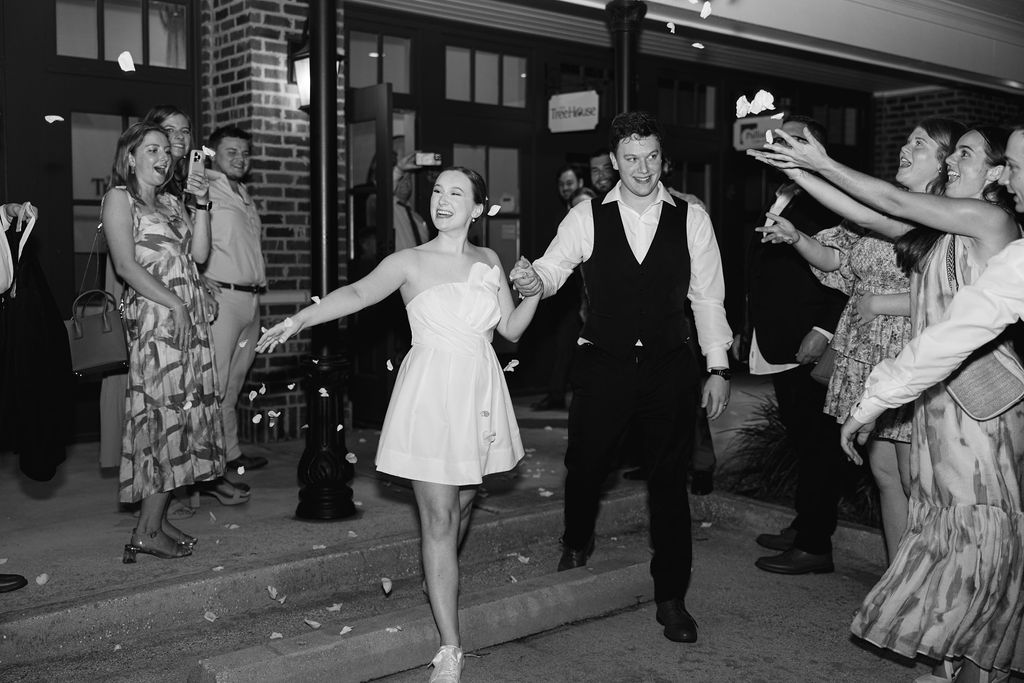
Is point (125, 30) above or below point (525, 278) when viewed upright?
above

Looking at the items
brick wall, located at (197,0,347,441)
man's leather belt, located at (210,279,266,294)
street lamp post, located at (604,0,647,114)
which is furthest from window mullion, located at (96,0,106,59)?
street lamp post, located at (604,0,647,114)

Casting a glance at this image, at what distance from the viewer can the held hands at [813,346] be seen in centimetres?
493

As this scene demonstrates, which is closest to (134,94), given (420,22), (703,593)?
(420,22)

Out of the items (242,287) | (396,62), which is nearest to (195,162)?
(242,287)

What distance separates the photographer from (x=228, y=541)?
5.14 m

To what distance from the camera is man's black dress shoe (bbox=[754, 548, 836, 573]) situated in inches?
206

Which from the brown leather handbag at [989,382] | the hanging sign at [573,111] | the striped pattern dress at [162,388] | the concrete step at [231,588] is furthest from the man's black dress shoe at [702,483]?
the hanging sign at [573,111]

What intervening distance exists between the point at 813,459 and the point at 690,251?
1.39 meters

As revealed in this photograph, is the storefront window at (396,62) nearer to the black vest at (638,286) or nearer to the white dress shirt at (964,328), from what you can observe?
the black vest at (638,286)

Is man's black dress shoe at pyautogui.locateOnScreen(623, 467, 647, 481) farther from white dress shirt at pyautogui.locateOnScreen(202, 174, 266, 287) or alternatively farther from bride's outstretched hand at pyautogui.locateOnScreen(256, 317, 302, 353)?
bride's outstretched hand at pyautogui.locateOnScreen(256, 317, 302, 353)

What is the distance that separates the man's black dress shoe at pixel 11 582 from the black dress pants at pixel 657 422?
2.39 m

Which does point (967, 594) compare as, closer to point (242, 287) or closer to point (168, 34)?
point (242, 287)

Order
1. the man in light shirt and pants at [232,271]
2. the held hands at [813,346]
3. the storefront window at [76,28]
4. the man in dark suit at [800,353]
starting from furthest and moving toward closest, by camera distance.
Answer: the storefront window at [76,28], the man in light shirt and pants at [232,271], the man in dark suit at [800,353], the held hands at [813,346]

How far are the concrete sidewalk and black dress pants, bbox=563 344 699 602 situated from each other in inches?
20.4
